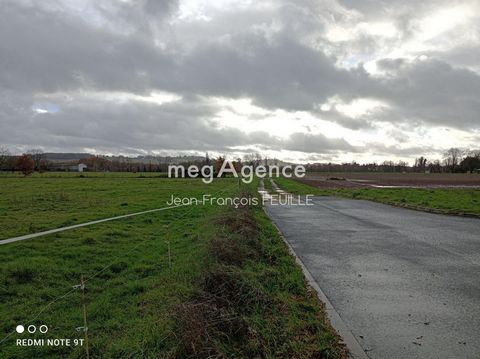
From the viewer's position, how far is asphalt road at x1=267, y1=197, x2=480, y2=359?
411 cm

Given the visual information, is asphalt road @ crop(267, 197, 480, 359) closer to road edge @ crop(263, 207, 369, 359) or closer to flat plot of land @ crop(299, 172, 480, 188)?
road edge @ crop(263, 207, 369, 359)

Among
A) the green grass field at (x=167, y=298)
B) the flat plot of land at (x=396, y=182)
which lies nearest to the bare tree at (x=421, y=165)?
the flat plot of land at (x=396, y=182)

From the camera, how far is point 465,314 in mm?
4867

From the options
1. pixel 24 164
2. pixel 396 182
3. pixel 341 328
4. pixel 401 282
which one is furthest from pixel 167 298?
pixel 24 164

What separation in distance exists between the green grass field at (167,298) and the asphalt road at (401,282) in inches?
26.3

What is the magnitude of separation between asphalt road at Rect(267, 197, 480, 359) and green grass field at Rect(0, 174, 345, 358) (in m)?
0.67

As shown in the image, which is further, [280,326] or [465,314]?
[465,314]

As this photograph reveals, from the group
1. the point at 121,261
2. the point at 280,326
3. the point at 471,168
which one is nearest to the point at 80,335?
the point at 280,326

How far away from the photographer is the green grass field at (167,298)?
12.2 feet

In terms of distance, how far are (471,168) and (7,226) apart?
127940 millimetres

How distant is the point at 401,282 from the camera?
20.8ft

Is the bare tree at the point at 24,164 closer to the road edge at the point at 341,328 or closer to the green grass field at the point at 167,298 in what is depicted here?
the green grass field at the point at 167,298

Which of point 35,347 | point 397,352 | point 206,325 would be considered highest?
point 206,325

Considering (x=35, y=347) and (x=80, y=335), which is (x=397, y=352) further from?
(x=35, y=347)
